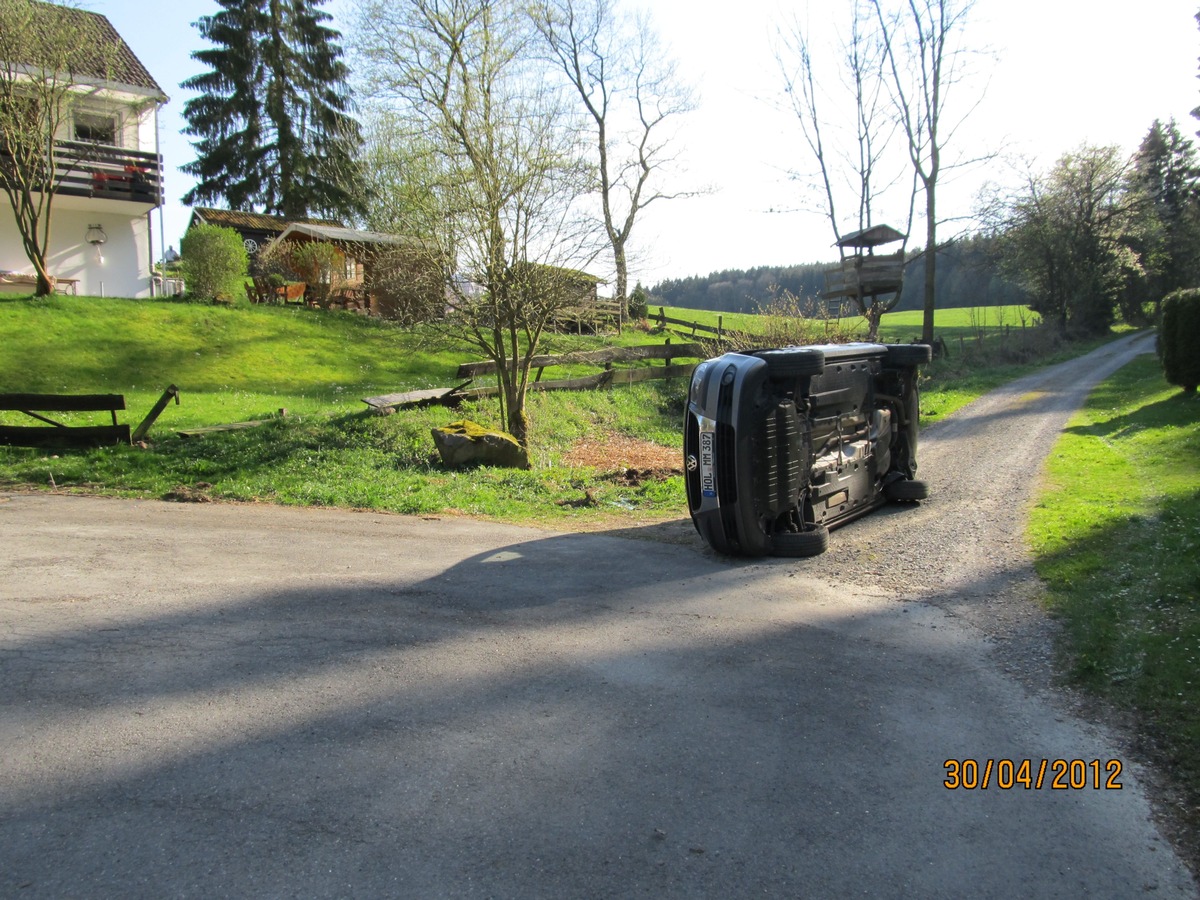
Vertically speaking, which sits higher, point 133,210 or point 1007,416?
point 133,210

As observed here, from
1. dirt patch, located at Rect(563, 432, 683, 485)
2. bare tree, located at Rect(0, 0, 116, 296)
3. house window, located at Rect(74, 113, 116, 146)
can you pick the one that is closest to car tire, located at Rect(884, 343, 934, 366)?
dirt patch, located at Rect(563, 432, 683, 485)

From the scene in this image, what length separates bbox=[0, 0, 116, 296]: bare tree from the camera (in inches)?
776

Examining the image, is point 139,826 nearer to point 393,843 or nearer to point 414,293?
point 393,843

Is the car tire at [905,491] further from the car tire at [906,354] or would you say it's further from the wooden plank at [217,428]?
the wooden plank at [217,428]

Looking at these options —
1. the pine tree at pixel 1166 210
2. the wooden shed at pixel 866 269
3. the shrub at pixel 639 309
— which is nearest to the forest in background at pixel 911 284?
the pine tree at pixel 1166 210

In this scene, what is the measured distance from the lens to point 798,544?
7770 mm

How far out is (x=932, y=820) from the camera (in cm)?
330

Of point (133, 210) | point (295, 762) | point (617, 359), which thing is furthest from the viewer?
point (133, 210)

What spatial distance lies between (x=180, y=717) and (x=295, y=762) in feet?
2.68

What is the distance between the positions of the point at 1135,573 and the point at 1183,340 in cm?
1447

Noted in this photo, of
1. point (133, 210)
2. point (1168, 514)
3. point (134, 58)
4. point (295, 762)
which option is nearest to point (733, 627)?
point (295, 762)

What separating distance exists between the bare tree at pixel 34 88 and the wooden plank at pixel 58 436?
38.5ft

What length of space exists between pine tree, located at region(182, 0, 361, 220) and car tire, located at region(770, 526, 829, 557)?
37965 mm
